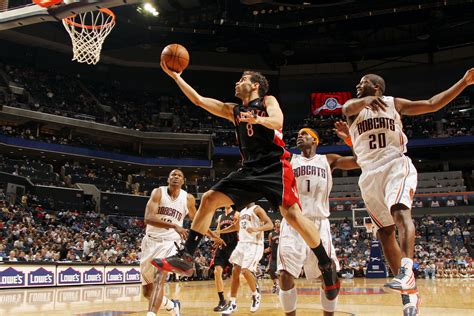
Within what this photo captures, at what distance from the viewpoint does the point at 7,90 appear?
32.7 m

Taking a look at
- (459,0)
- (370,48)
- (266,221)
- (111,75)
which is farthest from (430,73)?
(266,221)

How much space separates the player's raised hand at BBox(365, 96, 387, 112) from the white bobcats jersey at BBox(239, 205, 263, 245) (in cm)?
525

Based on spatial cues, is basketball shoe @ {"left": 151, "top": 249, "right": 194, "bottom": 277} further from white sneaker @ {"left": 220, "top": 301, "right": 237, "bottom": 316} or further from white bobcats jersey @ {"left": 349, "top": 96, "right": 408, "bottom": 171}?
white sneaker @ {"left": 220, "top": 301, "right": 237, "bottom": 316}

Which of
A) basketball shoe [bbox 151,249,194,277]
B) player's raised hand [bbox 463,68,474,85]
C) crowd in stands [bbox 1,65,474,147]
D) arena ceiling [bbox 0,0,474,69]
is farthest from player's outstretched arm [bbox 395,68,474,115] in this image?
crowd in stands [bbox 1,65,474,147]

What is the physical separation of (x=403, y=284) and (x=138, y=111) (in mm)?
37606

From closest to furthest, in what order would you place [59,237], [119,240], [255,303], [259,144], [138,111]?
[259,144] < [255,303] < [59,237] < [119,240] < [138,111]

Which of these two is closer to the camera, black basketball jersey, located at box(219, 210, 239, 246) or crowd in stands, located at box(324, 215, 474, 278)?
black basketball jersey, located at box(219, 210, 239, 246)

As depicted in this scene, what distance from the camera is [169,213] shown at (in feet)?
22.6

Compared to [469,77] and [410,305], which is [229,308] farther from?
[469,77]

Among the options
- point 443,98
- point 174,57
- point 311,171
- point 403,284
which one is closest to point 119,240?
point 311,171

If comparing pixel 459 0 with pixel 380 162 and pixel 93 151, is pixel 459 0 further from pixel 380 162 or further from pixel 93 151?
pixel 380 162

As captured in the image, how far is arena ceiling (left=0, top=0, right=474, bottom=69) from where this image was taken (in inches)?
1197

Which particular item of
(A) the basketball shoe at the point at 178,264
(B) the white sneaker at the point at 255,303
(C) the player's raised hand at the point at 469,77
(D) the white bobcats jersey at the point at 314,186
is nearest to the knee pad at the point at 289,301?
(D) the white bobcats jersey at the point at 314,186

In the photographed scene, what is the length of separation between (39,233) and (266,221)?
15.2 m
